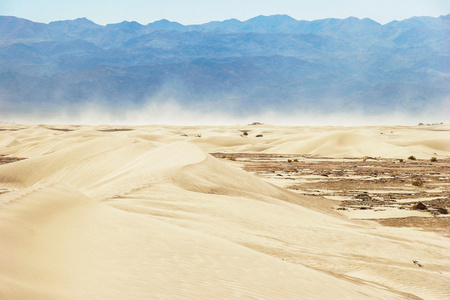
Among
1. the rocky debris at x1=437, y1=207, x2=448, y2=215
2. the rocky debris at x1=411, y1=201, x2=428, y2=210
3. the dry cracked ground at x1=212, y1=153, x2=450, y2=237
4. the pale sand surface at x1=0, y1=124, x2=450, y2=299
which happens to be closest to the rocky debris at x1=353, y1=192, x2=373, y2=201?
the dry cracked ground at x1=212, y1=153, x2=450, y2=237

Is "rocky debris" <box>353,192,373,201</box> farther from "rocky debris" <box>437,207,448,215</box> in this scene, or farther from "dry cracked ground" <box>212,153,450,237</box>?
"rocky debris" <box>437,207,448,215</box>

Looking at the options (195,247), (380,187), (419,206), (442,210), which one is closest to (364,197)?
(419,206)

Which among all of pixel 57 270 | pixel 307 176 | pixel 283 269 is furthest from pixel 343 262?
pixel 307 176

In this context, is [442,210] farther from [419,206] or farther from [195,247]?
[195,247]

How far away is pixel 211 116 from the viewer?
18038cm

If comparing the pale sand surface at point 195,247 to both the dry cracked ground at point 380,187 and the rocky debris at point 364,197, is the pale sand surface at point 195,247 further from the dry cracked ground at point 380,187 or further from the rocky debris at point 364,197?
the rocky debris at point 364,197

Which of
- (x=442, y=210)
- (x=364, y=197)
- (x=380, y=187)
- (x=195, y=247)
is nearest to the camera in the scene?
(x=195, y=247)

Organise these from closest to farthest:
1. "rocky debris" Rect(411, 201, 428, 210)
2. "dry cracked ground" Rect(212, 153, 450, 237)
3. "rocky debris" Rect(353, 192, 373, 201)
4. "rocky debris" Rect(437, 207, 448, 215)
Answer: "dry cracked ground" Rect(212, 153, 450, 237), "rocky debris" Rect(437, 207, 448, 215), "rocky debris" Rect(411, 201, 428, 210), "rocky debris" Rect(353, 192, 373, 201)

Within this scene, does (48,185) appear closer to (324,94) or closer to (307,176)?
(307,176)

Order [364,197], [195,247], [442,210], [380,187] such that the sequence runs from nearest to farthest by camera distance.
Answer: [195,247]
[442,210]
[364,197]
[380,187]

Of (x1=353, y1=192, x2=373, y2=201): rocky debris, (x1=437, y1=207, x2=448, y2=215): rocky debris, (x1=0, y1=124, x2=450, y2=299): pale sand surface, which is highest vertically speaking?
(x1=0, y1=124, x2=450, y2=299): pale sand surface

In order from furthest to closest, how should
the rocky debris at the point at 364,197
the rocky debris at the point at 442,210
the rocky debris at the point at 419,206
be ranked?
the rocky debris at the point at 364,197 → the rocky debris at the point at 419,206 → the rocky debris at the point at 442,210

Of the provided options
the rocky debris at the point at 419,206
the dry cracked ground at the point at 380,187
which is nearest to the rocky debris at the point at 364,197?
the dry cracked ground at the point at 380,187

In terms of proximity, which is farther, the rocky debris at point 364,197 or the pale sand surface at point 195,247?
the rocky debris at point 364,197
